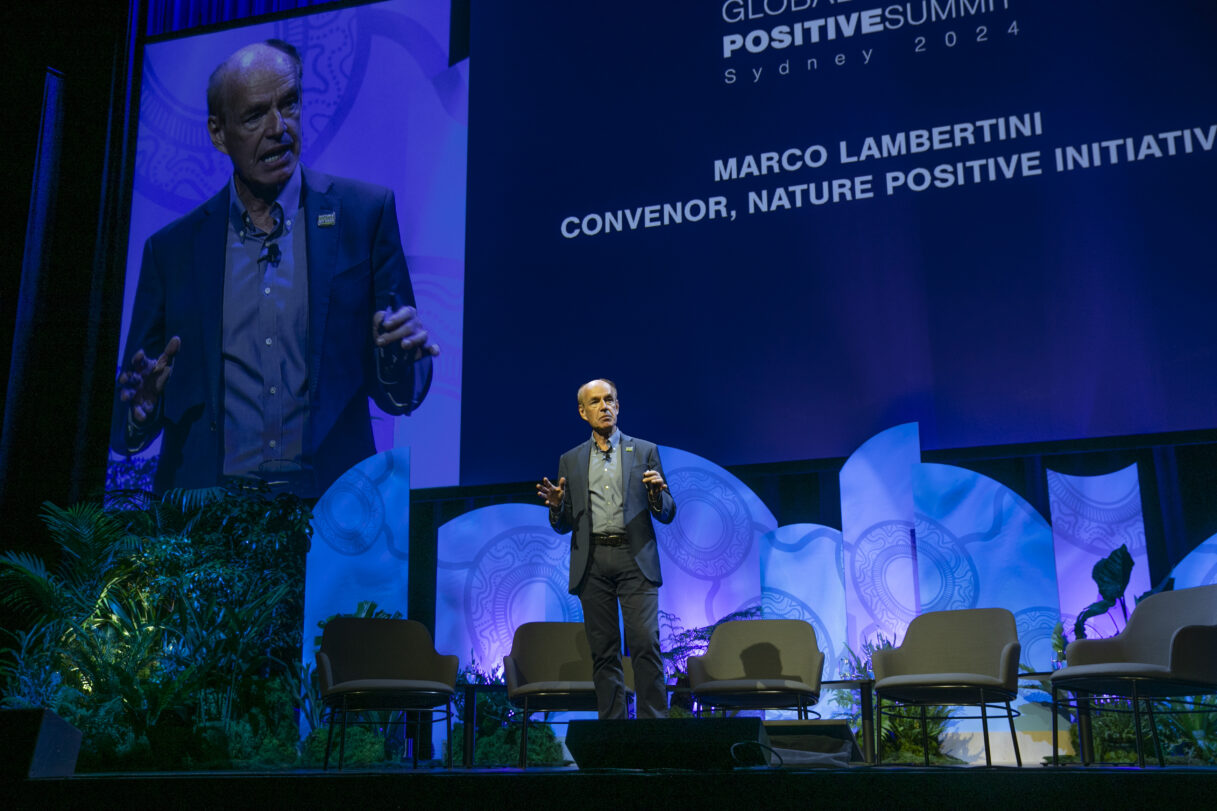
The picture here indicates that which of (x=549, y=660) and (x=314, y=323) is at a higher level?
(x=314, y=323)

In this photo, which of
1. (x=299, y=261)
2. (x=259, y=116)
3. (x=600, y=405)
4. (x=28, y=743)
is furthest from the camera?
(x=259, y=116)

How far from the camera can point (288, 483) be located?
20.8ft

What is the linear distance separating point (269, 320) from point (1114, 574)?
4.70 m

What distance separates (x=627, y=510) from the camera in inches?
167

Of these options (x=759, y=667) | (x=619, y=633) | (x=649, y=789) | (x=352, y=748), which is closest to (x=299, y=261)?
(x=352, y=748)

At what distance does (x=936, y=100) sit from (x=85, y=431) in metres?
5.34

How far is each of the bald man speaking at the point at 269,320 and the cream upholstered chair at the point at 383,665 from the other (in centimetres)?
131

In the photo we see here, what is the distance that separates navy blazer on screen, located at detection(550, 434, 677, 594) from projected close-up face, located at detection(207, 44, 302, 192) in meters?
3.49

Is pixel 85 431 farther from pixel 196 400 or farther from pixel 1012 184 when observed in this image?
pixel 1012 184

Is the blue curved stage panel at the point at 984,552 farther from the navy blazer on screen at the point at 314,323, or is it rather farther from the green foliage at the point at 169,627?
the green foliage at the point at 169,627

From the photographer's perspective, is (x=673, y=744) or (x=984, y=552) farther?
(x=984, y=552)

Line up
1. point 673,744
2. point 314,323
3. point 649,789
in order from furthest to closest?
1. point 314,323
2. point 673,744
3. point 649,789

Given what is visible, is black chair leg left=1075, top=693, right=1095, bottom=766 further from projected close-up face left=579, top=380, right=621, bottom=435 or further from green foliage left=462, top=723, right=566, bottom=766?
green foliage left=462, top=723, right=566, bottom=766

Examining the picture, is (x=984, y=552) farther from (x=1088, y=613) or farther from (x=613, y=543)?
(x=613, y=543)
